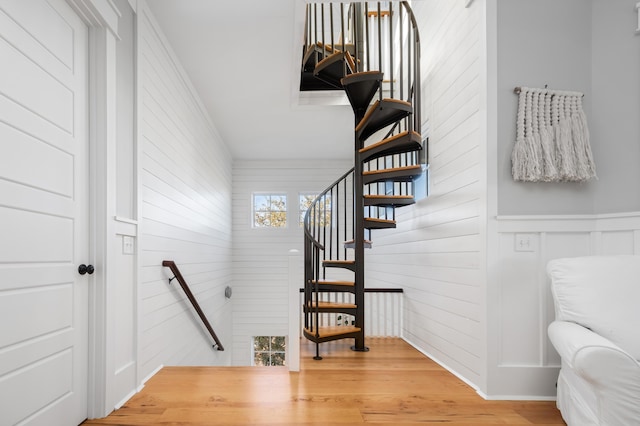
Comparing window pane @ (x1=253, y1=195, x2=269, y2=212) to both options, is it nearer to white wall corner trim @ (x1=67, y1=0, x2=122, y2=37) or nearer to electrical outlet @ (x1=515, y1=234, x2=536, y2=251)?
white wall corner trim @ (x1=67, y1=0, x2=122, y2=37)

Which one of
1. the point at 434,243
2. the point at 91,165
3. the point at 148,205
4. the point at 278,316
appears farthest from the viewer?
the point at 278,316

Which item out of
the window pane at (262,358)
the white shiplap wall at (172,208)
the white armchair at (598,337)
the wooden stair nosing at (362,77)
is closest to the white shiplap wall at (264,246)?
the window pane at (262,358)

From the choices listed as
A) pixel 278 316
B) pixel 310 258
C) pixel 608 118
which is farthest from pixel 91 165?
pixel 278 316

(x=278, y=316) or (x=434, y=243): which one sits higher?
(x=434, y=243)

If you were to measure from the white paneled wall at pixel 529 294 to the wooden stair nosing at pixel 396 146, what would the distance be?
3.85 ft

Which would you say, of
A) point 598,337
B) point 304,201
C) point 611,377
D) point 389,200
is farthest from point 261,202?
point 611,377

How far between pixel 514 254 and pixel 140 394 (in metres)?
2.64

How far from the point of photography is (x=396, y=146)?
3.60m

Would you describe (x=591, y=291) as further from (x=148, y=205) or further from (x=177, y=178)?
(x=177, y=178)

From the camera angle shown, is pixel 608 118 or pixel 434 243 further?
pixel 434 243

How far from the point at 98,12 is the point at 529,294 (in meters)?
3.13

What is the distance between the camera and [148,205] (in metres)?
3.06

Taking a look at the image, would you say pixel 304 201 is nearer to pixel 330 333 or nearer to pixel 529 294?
pixel 330 333

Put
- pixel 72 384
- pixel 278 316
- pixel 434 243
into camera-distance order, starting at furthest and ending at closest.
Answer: pixel 278 316 → pixel 434 243 → pixel 72 384
